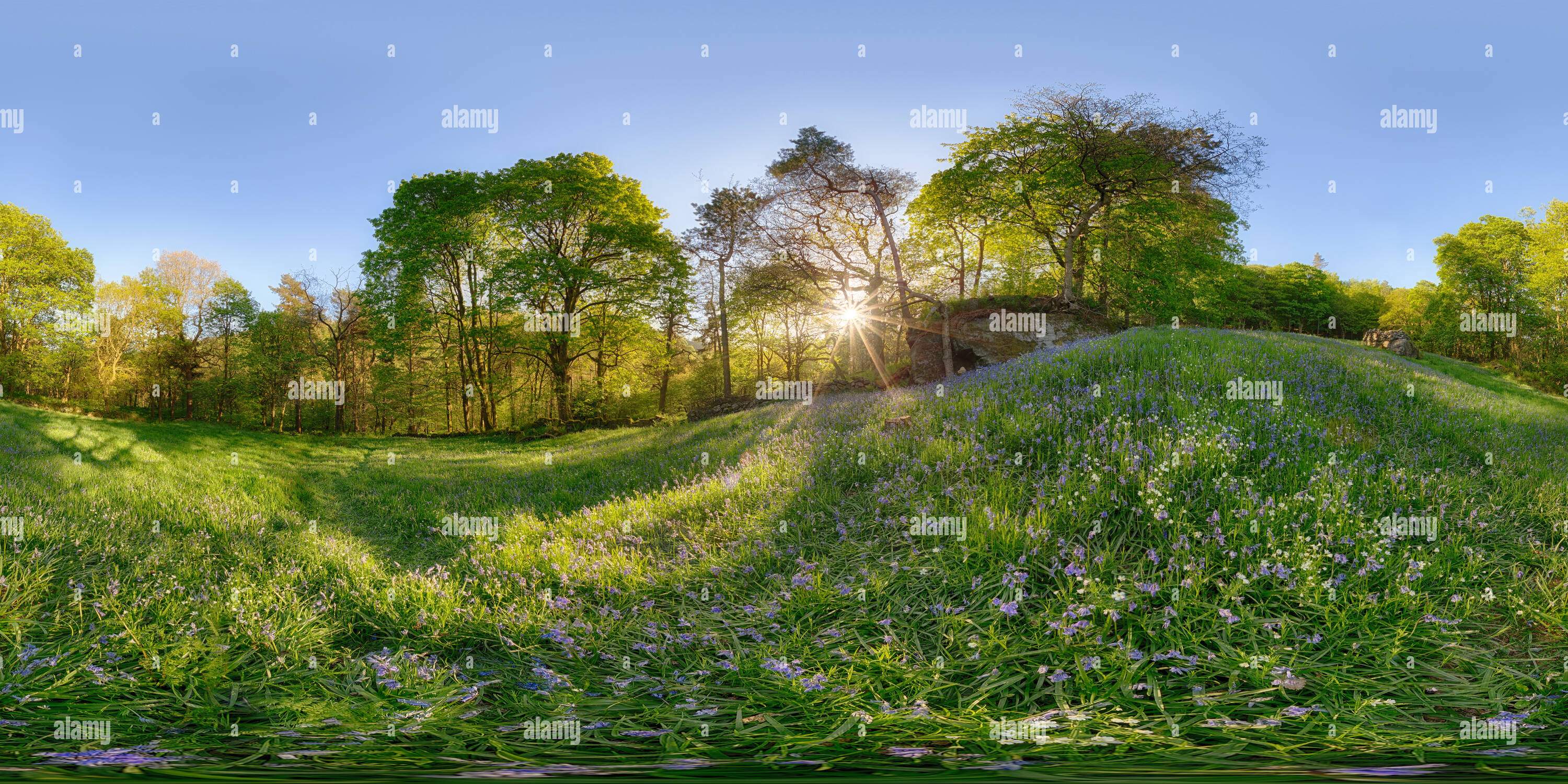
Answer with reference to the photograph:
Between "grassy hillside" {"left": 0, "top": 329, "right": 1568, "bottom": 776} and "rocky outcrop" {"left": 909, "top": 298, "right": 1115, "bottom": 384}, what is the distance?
502 inches

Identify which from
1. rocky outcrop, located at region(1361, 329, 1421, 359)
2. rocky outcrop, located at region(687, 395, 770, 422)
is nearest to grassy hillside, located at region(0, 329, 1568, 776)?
rocky outcrop, located at region(687, 395, 770, 422)

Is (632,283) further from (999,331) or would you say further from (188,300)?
(188,300)

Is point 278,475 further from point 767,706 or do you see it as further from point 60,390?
point 60,390

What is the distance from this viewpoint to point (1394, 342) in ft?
100

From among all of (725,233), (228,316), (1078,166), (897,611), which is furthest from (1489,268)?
(228,316)

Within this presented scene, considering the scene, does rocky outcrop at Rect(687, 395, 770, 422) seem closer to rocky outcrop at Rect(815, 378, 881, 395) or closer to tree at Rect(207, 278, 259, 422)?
rocky outcrop at Rect(815, 378, 881, 395)

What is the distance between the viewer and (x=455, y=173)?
29.3 meters

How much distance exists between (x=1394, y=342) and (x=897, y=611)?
139 feet

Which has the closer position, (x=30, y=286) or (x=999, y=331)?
(x=999, y=331)

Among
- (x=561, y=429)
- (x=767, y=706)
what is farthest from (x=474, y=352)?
(x=767, y=706)

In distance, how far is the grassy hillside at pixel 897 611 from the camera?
2.42m

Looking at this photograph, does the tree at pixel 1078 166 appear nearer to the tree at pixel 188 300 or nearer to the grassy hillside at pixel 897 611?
the grassy hillside at pixel 897 611

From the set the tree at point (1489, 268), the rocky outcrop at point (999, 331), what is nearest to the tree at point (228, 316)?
the rocky outcrop at point (999, 331)

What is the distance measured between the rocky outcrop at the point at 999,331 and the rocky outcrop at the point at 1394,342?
18.5 metres
